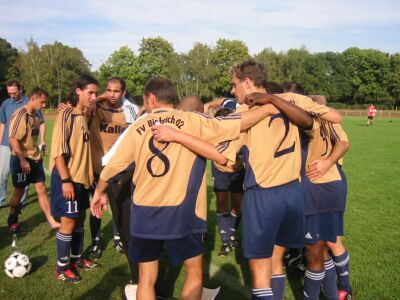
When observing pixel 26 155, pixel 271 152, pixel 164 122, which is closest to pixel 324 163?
pixel 271 152

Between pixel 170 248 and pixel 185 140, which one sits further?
pixel 170 248

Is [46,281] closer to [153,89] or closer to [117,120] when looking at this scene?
[117,120]

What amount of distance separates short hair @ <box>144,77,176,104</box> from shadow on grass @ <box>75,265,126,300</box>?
2302 mm

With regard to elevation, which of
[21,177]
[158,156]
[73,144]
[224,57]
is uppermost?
[224,57]

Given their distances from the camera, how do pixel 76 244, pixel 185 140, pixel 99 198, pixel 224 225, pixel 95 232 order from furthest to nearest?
pixel 224 225 < pixel 95 232 < pixel 76 244 < pixel 99 198 < pixel 185 140

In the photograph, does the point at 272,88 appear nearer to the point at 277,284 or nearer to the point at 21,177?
the point at 277,284

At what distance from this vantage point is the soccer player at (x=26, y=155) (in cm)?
642

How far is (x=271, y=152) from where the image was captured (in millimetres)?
3197

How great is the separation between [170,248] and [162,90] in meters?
1.32

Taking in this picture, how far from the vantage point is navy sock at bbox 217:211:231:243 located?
5.64 meters

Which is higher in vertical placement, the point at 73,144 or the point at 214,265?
the point at 73,144

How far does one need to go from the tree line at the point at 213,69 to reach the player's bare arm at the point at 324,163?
2316 inches

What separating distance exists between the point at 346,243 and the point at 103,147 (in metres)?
3.80

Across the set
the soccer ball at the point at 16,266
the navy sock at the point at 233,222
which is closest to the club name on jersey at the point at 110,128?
the soccer ball at the point at 16,266
